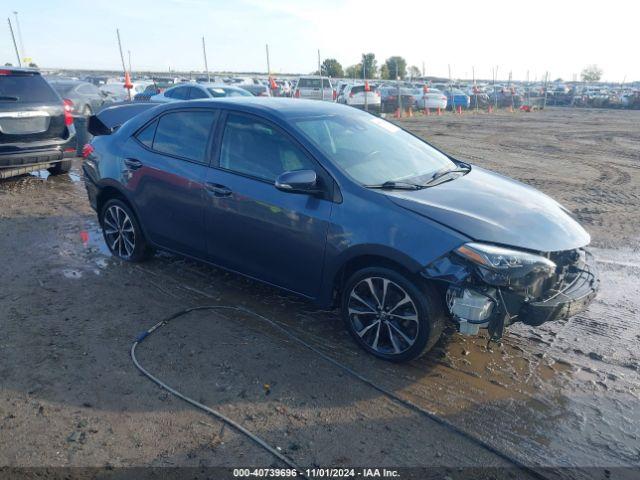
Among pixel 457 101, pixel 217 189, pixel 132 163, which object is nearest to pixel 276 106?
pixel 217 189

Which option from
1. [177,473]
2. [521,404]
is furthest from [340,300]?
[177,473]

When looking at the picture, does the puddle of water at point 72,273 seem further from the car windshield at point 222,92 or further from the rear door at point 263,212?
the car windshield at point 222,92

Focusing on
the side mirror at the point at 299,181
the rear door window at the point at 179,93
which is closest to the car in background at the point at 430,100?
the rear door window at the point at 179,93

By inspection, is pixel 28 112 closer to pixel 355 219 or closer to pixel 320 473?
pixel 355 219

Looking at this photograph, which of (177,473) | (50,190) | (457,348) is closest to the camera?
(177,473)

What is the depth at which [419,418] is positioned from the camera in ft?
10.3

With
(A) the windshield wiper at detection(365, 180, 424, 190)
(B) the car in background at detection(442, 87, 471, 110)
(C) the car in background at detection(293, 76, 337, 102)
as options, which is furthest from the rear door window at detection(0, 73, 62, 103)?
(B) the car in background at detection(442, 87, 471, 110)

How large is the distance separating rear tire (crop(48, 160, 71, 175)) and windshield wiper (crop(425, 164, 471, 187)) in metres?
7.72

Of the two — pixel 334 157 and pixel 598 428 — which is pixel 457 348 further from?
pixel 334 157

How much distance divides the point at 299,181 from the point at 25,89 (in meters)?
6.73

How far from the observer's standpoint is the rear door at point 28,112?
7863 mm

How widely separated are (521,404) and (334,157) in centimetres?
215

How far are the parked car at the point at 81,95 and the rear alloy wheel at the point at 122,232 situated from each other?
34.7 ft

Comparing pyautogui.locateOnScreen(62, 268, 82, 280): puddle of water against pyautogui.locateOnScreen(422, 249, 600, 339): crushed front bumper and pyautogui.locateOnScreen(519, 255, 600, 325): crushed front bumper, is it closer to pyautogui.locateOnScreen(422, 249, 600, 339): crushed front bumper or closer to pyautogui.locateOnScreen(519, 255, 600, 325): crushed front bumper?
pyautogui.locateOnScreen(422, 249, 600, 339): crushed front bumper
